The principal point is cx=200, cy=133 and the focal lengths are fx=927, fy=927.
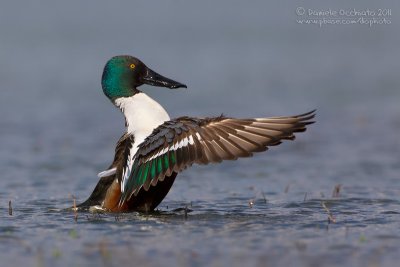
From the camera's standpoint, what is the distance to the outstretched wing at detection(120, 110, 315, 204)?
6668mm

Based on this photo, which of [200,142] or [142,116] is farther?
[142,116]

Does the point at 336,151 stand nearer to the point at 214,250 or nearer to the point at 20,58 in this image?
the point at 214,250

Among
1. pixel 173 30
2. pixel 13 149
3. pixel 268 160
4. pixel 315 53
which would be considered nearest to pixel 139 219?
pixel 268 160

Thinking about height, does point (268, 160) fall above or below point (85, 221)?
above

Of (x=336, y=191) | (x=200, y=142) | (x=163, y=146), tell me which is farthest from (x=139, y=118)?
(x=336, y=191)

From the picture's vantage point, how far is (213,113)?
13.3m

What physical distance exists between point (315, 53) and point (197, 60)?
9.08 ft

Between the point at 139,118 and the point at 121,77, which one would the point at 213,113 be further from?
the point at 139,118

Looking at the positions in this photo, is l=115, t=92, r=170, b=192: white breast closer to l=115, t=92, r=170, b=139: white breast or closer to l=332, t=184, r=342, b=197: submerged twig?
l=115, t=92, r=170, b=139: white breast

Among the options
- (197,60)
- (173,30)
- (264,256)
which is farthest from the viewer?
(173,30)

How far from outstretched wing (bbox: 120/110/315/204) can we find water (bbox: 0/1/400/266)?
39 centimetres

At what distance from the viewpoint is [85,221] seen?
22.5 ft

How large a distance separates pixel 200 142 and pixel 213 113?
6.50m
